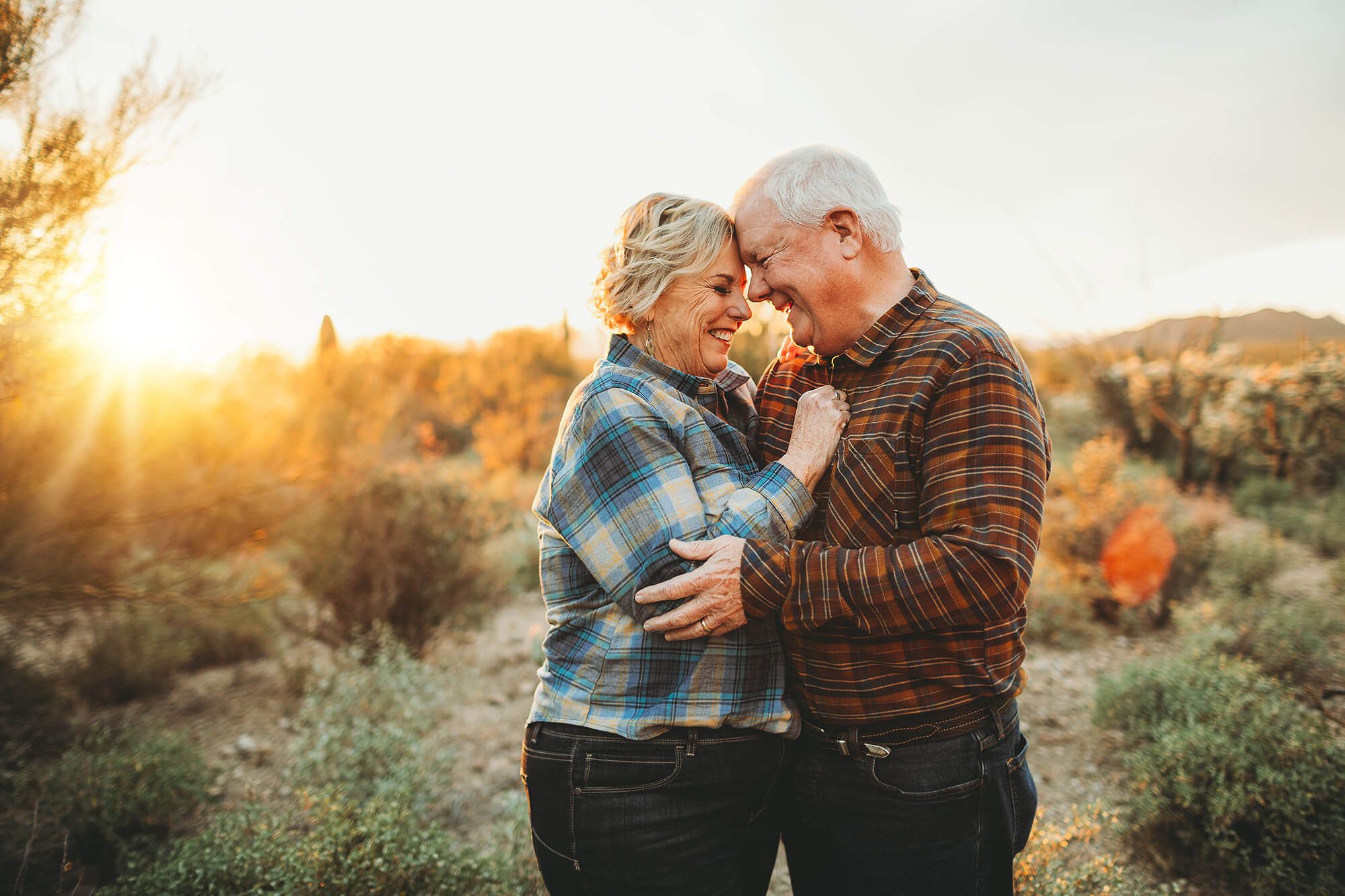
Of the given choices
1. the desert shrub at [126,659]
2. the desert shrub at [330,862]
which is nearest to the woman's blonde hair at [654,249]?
the desert shrub at [330,862]

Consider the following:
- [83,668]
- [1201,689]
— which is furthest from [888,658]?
[83,668]

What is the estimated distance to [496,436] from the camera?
1473cm

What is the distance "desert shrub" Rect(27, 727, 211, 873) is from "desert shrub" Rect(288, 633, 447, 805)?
1.69ft

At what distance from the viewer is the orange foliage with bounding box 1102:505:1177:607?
6242 mm

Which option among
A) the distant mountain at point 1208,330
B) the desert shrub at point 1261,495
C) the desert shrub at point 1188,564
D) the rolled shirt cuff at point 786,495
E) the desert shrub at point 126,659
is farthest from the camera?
the distant mountain at point 1208,330

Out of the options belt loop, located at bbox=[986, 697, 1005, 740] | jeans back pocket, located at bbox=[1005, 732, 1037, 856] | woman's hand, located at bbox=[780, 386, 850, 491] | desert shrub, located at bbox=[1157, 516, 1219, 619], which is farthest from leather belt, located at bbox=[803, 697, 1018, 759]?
desert shrub, located at bbox=[1157, 516, 1219, 619]

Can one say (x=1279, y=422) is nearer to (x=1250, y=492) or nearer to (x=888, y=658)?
(x=1250, y=492)

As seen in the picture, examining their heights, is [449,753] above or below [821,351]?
below

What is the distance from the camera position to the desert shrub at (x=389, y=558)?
5.35 meters

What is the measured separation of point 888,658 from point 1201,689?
3.53 metres

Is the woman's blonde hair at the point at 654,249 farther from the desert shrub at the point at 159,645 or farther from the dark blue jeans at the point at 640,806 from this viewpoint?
the desert shrub at the point at 159,645

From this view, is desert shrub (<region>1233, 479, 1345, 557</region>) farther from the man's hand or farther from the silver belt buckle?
the man's hand

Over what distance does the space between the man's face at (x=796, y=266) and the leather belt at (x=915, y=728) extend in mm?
891

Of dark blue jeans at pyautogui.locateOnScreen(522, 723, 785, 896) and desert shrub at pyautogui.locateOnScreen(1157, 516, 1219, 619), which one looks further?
desert shrub at pyautogui.locateOnScreen(1157, 516, 1219, 619)
